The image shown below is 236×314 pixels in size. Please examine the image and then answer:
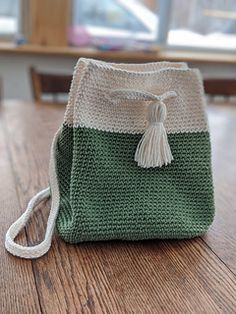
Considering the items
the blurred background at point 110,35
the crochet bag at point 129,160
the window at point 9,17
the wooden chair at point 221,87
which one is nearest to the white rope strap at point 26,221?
the crochet bag at point 129,160

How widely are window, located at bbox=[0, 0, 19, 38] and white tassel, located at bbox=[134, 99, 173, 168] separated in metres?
2.05

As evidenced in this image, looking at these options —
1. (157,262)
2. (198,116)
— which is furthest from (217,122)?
(157,262)

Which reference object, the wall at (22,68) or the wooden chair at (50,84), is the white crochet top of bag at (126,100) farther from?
the wall at (22,68)

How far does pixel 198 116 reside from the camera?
0.62 m

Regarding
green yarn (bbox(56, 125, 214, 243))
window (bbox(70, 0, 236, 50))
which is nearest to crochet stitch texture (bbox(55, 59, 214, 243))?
green yarn (bbox(56, 125, 214, 243))

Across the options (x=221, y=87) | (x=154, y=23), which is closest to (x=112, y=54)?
(x=154, y=23)

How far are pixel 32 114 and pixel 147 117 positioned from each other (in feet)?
2.37

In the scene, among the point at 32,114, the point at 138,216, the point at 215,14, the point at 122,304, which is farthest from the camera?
the point at 215,14

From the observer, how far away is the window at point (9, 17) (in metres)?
2.36

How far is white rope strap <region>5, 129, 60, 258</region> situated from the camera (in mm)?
528

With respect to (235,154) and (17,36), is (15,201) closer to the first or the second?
(235,154)

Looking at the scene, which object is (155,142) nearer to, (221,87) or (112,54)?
(221,87)

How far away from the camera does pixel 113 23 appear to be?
8.28 feet

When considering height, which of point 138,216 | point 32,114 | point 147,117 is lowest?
point 32,114
